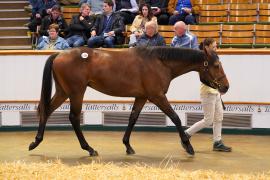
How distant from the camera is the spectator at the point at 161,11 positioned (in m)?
13.0

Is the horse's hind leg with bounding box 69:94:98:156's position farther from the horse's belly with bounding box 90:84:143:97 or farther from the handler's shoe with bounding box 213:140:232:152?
the handler's shoe with bounding box 213:140:232:152

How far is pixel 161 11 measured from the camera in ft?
43.1

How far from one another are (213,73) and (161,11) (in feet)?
14.9

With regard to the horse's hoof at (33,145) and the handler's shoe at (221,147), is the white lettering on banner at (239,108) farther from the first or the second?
the horse's hoof at (33,145)

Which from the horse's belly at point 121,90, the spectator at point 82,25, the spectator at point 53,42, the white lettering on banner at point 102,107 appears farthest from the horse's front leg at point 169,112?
the spectator at point 82,25

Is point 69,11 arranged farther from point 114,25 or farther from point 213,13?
point 213,13

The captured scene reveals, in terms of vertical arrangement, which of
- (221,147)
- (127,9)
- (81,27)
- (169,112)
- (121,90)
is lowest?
(221,147)

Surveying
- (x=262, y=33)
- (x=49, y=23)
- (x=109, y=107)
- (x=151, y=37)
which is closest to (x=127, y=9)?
(x=49, y=23)

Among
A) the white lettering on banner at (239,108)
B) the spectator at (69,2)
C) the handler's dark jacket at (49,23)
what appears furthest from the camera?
the spectator at (69,2)

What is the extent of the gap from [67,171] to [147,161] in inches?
73.0

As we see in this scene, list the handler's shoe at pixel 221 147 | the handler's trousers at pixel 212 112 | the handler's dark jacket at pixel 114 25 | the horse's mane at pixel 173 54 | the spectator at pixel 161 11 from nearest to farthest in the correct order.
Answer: the horse's mane at pixel 173 54, the handler's trousers at pixel 212 112, the handler's shoe at pixel 221 147, the handler's dark jacket at pixel 114 25, the spectator at pixel 161 11

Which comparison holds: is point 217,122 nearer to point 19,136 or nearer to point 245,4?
point 19,136

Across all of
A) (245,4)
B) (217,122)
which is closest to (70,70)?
(217,122)

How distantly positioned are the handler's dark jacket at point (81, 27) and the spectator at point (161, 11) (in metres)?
1.38
